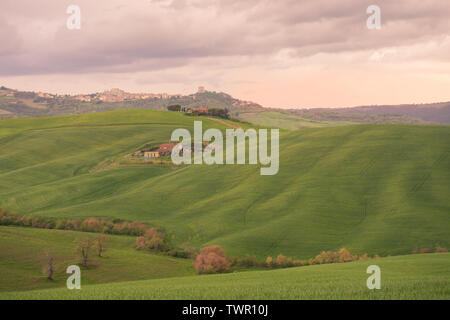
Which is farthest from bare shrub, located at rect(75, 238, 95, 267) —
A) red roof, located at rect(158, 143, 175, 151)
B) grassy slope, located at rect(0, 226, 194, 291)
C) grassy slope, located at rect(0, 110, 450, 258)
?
red roof, located at rect(158, 143, 175, 151)

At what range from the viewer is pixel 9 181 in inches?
3671

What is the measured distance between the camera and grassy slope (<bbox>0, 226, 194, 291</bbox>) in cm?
4194

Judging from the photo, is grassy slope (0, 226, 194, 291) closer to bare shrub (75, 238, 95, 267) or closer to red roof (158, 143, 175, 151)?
bare shrub (75, 238, 95, 267)

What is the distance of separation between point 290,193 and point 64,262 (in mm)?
35848

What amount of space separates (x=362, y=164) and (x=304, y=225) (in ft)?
84.1

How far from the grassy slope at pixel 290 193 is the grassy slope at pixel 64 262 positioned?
798 centimetres

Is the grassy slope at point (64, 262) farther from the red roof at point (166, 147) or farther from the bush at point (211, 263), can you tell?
the red roof at point (166, 147)

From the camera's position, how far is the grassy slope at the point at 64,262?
1651 inches

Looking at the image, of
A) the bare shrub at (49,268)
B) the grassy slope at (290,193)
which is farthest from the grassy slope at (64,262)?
the grassy slope at (290,193)

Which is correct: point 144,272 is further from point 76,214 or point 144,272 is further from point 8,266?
point 76,214

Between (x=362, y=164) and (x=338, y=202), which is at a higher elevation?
(x=362, y=164)

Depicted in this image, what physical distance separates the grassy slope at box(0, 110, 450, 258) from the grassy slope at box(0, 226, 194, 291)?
798 cm

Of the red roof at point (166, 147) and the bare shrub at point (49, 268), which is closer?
the bare shrub at point (49, 268)
